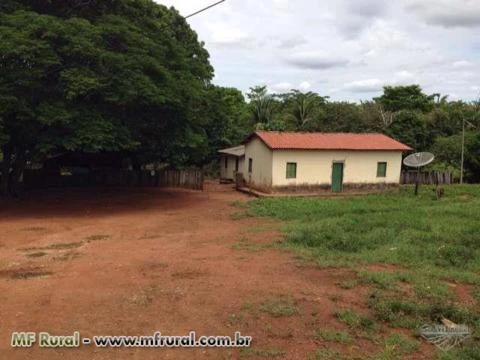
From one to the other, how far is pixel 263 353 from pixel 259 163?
20.7 meters

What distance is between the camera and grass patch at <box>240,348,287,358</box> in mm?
5582

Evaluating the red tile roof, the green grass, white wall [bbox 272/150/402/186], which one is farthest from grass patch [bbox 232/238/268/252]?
white wall [bbox 272/150/402/186]

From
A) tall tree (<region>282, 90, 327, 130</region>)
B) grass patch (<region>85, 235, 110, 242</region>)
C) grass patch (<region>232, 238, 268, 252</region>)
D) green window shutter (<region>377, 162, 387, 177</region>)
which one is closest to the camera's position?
grass patch (<region>232, 238, 268, 252</region>)

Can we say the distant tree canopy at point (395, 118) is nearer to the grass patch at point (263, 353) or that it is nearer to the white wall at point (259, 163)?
the white wall at point (259, 163)

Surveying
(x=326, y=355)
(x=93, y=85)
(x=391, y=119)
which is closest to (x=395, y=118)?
(x=391, y=119)

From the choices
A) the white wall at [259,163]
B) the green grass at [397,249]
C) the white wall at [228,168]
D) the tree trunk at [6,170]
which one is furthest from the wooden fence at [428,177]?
the tree trunk at [6,170]

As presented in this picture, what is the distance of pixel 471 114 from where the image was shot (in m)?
37.5

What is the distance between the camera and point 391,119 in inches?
1507

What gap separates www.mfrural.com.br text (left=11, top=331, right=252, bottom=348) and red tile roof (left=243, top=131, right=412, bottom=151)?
18.3 metres

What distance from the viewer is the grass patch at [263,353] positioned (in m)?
5.58

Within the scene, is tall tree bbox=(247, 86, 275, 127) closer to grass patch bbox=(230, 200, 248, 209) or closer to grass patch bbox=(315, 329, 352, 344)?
grass patch bbox=(230, 200, 248, 209)

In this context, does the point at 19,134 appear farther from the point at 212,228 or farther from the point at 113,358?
the point at 113,358

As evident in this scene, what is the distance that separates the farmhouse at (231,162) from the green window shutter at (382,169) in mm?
8040

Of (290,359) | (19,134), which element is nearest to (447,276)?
(290,359)
